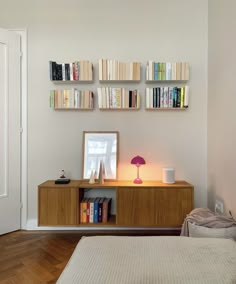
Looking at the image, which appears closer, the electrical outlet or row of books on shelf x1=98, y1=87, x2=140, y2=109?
the electrical outlet

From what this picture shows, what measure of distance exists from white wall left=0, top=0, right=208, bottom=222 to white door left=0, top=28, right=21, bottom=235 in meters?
0.15

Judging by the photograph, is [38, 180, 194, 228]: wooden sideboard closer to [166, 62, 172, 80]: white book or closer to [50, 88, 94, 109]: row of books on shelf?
[50, 88, 94, 109]: row of books on shelf

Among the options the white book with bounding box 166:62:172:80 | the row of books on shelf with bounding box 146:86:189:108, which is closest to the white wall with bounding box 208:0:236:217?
the row of books on shelf with bounding box 146:86:189:108

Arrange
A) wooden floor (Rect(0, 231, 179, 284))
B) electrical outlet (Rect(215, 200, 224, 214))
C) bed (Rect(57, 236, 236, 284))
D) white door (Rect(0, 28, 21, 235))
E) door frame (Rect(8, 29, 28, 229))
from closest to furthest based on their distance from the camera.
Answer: bed (Rect(57, 236, 236, 284)), wooden floor (Rect(0, 231, 179, 284)), electrical outlet (Rect(215, 200, 224, 214)), white door (Rect(0, 28, 21, 235)), door frame (Rect(8, 29, 28, 229))

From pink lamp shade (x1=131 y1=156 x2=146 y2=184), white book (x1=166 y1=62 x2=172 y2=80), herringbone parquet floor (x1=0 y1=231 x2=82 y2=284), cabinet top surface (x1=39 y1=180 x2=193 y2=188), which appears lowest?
herringbone parquet floor (x1=0 y1=231 x2=82 y2=284)

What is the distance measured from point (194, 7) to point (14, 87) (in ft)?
7.87

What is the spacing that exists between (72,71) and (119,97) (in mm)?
625

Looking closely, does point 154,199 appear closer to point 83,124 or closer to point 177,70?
point 83,124

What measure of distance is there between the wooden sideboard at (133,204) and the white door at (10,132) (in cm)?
54

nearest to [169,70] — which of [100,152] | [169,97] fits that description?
[169,97]

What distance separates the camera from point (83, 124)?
9.14ft

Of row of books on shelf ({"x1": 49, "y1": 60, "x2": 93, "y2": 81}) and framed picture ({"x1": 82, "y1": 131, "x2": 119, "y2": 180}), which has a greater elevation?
row of books on shelf ({"x1": 49, "y1": 60, "x2": 93, "y2": 81})

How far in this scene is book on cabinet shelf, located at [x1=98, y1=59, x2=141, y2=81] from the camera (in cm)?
260

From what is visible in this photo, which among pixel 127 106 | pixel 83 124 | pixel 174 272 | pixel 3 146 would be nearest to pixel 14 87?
pixel 3 146
